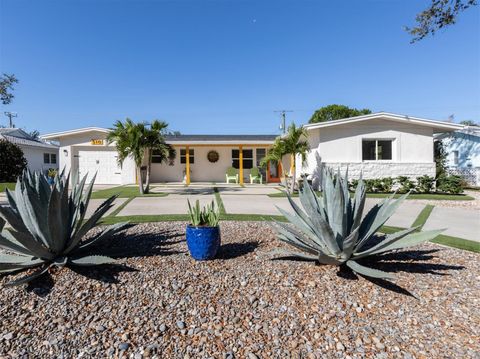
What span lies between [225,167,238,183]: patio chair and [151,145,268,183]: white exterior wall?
104 centimetres

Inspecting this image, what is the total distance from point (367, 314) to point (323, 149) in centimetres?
1246

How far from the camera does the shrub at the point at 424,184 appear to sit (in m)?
13.5

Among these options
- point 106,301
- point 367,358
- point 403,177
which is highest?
point 403,177

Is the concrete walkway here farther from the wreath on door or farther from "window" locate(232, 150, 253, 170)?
the wreath on door

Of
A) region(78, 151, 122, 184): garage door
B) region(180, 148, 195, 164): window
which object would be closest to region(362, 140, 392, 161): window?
region(180, 148, 195, 164): window

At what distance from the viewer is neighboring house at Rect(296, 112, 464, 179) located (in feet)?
47.0

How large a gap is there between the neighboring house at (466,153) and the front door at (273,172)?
11.2 metres

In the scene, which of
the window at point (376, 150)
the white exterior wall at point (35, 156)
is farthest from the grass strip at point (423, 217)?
the white exterior wall at point (35, 156)

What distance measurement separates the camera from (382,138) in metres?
14.5

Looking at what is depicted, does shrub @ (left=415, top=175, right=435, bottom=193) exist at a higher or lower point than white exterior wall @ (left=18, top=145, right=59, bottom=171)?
lower

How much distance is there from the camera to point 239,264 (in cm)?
346

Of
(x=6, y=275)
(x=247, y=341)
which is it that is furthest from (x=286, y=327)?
(x=6, y=275)

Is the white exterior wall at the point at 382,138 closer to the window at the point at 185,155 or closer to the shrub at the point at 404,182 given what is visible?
the shrub at the point at 404,182

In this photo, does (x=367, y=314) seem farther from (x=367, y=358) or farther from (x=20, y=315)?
(x=20, y=315)
